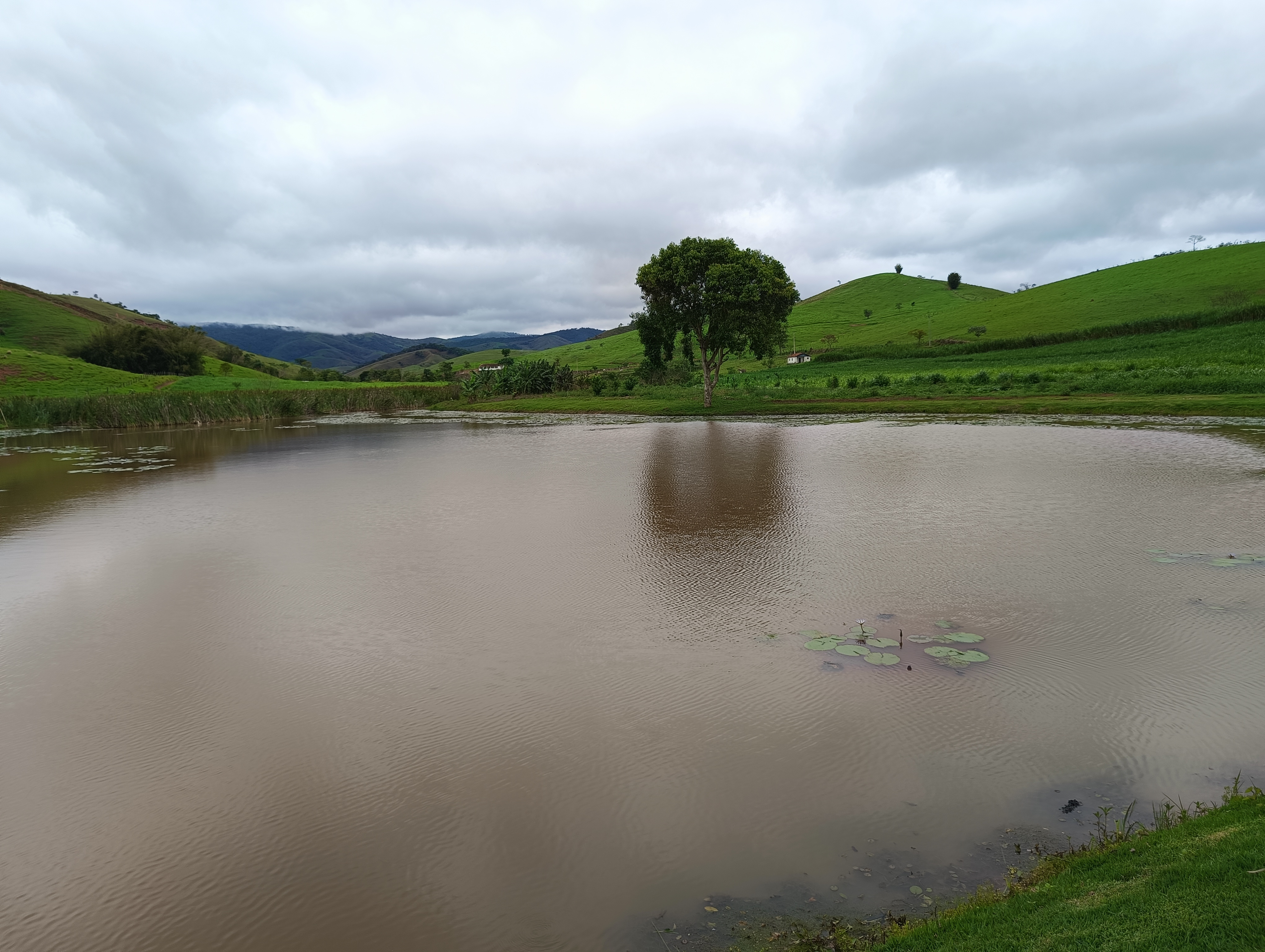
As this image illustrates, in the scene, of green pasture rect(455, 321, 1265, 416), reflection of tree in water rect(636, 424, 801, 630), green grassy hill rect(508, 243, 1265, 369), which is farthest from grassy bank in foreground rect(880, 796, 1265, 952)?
green grassy hill rect(508, 243, 1265, 369)

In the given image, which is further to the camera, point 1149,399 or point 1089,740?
point 1149,399

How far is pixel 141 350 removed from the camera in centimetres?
8244

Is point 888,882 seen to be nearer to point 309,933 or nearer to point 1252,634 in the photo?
point 309,933

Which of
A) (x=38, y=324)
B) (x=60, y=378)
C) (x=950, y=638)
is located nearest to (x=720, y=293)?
(x=950, y=638)

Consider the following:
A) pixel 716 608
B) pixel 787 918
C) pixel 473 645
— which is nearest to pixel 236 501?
pixel 473 645

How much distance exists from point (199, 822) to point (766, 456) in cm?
1994

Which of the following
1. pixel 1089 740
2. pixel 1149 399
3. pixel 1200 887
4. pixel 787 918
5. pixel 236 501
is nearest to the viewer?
pixel 1200 887

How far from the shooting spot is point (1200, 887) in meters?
3.37

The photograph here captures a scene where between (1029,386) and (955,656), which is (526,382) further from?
(955,656)

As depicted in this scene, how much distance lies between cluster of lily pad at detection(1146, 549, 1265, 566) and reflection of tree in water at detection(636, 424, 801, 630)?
5.03 meters

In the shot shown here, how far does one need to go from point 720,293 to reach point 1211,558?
30.5 m

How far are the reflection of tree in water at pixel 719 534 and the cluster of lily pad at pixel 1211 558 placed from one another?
5029 mm

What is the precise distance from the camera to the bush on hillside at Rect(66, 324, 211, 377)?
269 feet

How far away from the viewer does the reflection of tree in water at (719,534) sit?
9539 mm
